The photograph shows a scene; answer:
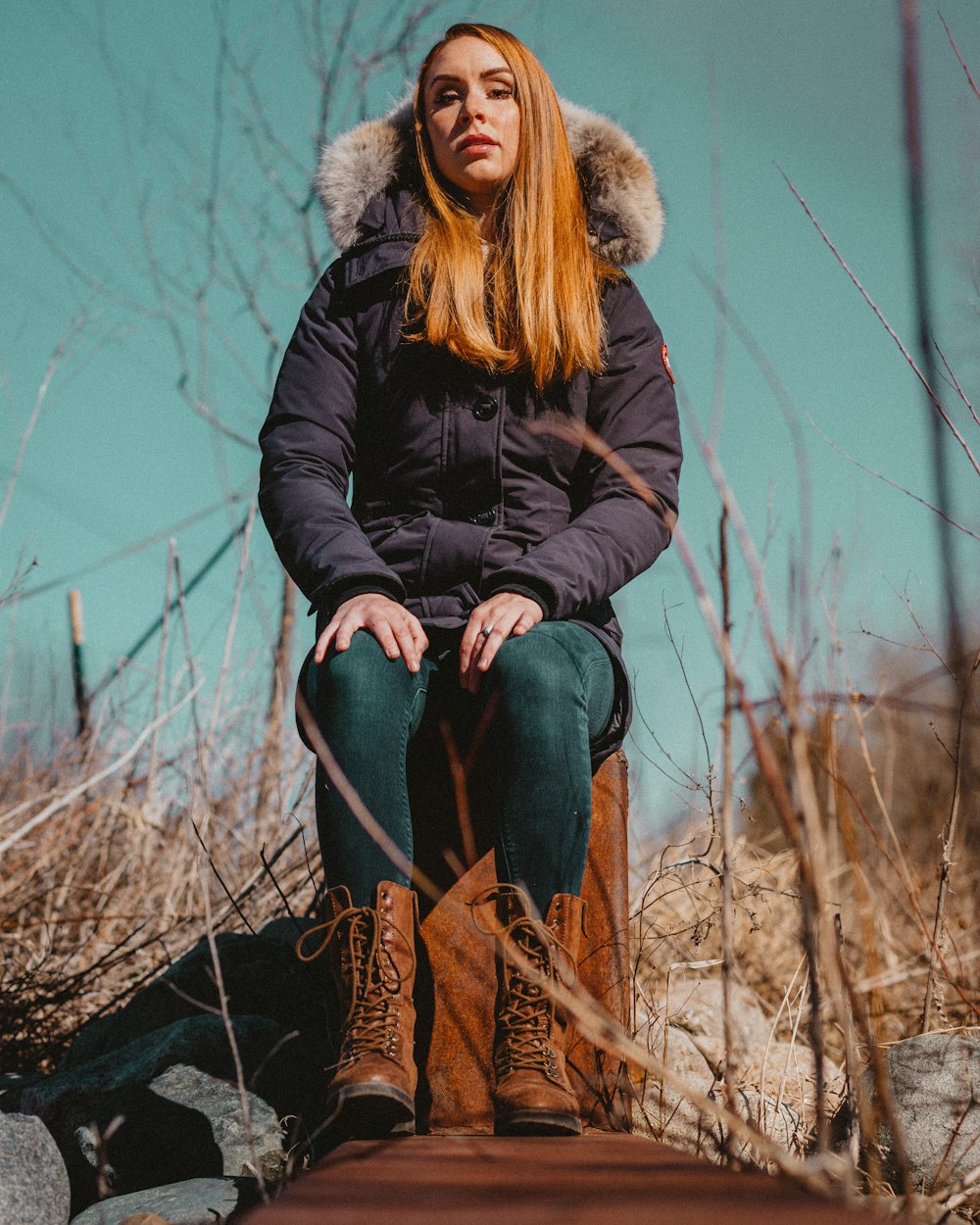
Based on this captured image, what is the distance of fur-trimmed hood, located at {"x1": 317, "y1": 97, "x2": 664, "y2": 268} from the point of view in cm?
231

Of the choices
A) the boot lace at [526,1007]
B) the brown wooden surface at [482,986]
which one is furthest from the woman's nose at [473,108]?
the boot lace at [526,1007]

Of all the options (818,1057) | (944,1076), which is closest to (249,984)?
(944,1076)

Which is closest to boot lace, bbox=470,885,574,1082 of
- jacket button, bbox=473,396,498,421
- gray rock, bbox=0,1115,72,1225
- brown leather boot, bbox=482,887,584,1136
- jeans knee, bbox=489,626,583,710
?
brown leather boot, bbox=482,887,584,1136

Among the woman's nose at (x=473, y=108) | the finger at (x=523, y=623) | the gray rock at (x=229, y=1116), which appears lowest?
the gray rock at (x=229, y=1116)

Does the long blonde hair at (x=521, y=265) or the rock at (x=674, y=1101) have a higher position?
the long blonde hair at (x=521, y=265)

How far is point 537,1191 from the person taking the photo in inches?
40.4

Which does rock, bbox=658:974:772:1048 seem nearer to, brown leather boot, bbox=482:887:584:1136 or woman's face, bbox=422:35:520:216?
brown leather boot, bbox=482:887:584:1136

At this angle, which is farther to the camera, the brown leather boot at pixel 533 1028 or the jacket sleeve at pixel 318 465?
the jacket sleeve at pixel 318 465

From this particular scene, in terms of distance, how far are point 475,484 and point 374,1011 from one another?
98cm

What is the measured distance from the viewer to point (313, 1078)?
84.9 inches

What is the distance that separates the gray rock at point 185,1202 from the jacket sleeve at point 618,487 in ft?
3.37

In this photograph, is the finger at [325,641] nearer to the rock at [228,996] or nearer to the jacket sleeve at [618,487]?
the jacket sleeve at [618,487]

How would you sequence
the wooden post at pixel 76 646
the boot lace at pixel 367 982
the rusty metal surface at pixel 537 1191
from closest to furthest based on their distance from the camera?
the rusty metal surface at pixel 537 1191 → the boot lace at pixel 367 982 → the wooden post at pixel 76 646

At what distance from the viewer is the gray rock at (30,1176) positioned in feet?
5.61
